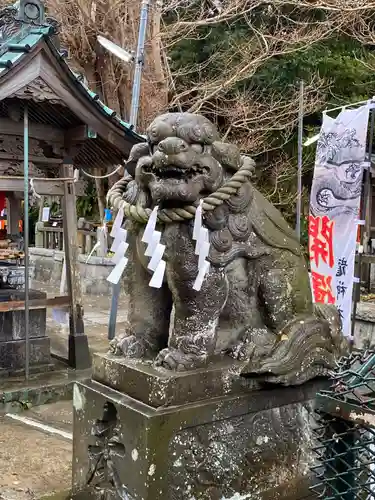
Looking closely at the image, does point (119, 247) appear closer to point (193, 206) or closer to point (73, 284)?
point (193, 206)

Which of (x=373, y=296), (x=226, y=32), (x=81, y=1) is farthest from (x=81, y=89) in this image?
(x=226, y=32)

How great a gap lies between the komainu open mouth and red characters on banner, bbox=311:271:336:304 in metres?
4.50

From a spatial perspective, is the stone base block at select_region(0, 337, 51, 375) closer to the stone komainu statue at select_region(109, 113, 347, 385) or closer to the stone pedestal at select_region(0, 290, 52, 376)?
the stone pedestal at select_region(0, 290, 52, 376)

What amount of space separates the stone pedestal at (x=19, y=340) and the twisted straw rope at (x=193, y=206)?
376cm

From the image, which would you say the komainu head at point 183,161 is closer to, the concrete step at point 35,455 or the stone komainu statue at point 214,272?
the stone komainu statue at point 214,272

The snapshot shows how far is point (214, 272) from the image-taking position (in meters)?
2.75

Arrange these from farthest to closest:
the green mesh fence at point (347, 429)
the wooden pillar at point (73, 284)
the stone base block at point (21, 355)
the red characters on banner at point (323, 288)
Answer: the red characters on banner at point (323, 288) → the wooden pillar at point (73, 284) → the stone base block at point (21, 355) → the green mesh fence at point (347, 429)

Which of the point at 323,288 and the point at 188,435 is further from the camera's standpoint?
the point at 323,288

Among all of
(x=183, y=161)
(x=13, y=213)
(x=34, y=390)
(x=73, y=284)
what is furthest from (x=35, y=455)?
(x=13, y=213)

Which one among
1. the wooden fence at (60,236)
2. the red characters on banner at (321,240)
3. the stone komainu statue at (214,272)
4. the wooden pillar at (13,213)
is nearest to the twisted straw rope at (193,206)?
the stone komainu statue at (214,272)

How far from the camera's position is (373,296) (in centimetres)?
1008

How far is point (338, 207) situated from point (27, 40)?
3.88 metres

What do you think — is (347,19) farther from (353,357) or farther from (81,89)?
(353,357)

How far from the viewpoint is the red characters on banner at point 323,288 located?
6.90 meters
